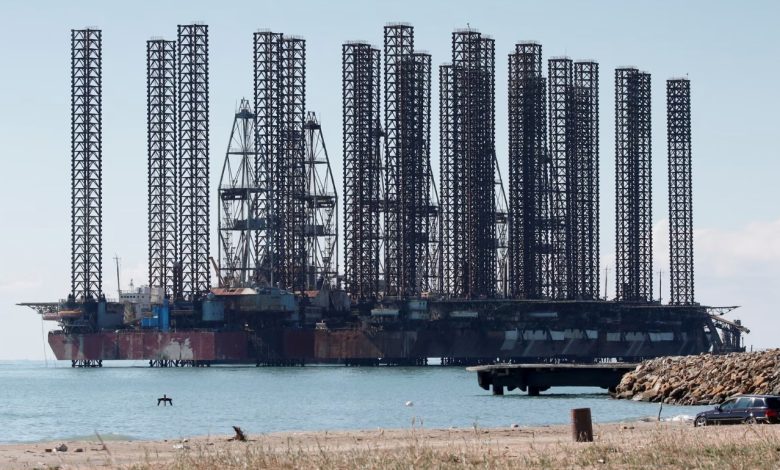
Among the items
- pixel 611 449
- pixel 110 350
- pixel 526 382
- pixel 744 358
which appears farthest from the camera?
pixel 110 350

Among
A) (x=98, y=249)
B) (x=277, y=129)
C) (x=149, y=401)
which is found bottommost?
(x=149, y=401)

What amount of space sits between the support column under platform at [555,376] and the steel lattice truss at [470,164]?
83105 mm

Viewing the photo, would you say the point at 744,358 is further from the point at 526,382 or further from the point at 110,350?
the point at 110,350

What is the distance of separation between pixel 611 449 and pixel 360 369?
13469 centimetres

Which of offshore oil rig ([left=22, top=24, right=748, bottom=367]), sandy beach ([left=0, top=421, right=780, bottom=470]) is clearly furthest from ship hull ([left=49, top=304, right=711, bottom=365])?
sandy beach ([left=0, top=421, right=780, bottom=470])

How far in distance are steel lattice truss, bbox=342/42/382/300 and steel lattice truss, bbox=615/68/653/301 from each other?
1199 inches

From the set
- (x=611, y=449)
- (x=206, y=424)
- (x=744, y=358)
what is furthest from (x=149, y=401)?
(x=611, y=449)

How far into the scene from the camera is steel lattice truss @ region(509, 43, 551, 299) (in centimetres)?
18712

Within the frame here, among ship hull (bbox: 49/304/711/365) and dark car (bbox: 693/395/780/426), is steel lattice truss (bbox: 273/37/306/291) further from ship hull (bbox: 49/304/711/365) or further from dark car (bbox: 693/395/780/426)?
dark car (bbox: 693/395/780/426)

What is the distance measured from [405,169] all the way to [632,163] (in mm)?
31703

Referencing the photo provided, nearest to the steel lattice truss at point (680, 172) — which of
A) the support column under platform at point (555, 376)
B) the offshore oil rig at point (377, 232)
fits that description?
the offshore oil rig at point (377, 232)

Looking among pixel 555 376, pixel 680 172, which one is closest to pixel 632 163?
pixel 680 172

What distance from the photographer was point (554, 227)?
196500mm

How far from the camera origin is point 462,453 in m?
36.9
